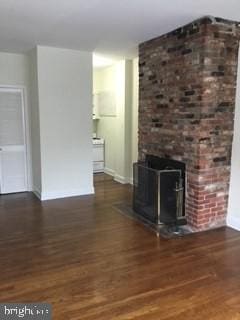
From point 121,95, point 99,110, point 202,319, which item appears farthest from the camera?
point 99,110

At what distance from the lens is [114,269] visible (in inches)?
109

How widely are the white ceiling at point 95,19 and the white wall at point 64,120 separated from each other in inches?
14.9

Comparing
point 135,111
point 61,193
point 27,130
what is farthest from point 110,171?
point 27,130

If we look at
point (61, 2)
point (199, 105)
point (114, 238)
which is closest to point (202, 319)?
point (114, 238)

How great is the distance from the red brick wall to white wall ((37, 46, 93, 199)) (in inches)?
60.6

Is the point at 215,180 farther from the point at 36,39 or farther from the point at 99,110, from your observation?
the point at 99,110

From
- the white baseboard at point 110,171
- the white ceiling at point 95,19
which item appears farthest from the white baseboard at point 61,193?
the white ceiling at point 95,19

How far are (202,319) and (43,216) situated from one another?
272 cm

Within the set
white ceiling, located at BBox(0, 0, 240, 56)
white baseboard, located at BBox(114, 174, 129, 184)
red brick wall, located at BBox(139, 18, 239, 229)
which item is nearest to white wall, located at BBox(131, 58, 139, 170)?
white baseboard, located at BBox(114, 174, 129, 184)

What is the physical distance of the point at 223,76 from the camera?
3.49 meters

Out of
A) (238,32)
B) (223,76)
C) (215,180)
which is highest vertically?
(238,32)

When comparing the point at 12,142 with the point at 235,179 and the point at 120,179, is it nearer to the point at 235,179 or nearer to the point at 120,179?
the point at 120,179

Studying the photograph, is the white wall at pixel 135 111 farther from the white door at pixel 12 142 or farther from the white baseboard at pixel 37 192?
the white door at pixel 12 142

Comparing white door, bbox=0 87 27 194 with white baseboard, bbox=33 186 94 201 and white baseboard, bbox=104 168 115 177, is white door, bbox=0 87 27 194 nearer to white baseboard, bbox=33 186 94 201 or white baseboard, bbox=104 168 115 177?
white baseboard, bbox=33 186 94 201
